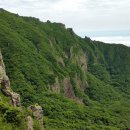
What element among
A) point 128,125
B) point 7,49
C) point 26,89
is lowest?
point 128,125

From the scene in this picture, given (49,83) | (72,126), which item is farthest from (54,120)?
(49,83)

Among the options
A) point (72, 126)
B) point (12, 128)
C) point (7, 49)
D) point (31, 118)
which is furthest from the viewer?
point (7, 49)

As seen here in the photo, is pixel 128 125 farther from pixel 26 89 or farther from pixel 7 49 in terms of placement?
pixel 7 49

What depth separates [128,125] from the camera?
185 meters

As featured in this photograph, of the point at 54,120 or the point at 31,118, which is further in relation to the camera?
the point at 54,120

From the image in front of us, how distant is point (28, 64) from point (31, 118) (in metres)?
121

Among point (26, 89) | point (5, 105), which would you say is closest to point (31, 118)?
point (5, 105)

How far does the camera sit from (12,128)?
6619cm

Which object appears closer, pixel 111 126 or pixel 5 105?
pixel 5 105

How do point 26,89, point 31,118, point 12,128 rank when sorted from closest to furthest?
point 12,128 < point 31,118 < point 26,89

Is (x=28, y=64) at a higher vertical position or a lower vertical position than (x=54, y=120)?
higher

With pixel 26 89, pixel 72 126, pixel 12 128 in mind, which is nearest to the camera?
pixel 12 128

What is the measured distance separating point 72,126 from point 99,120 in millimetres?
23423

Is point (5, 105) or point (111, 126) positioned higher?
point (5, 105)
